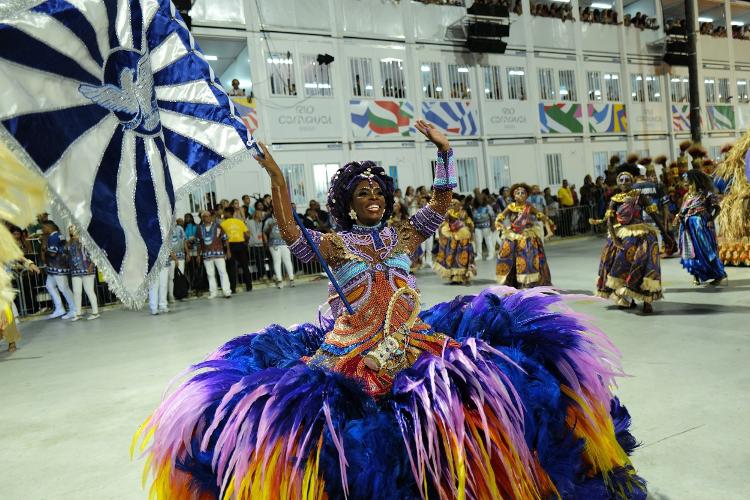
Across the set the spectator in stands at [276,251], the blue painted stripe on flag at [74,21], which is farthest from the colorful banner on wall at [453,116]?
the blue painted stripe on flag at [74,21]

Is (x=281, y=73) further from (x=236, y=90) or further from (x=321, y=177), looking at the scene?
(x=321, y=177)

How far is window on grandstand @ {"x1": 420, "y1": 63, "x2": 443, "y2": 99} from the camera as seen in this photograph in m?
20.1

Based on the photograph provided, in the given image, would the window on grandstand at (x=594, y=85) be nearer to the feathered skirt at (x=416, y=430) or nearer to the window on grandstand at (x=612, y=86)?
the window on grandstand at (x=612, y=86)

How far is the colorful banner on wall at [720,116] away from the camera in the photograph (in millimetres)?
27859

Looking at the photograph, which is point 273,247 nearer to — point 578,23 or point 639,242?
point 639,242

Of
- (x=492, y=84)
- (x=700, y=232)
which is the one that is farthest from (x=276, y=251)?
(x=492, y=84)

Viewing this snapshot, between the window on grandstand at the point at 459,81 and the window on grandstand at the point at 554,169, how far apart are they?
4.52 meters

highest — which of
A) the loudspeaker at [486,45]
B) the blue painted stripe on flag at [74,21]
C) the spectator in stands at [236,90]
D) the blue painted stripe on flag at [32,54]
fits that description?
the loudspeaker at [486,45]

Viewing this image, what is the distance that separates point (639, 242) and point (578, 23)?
760 inches

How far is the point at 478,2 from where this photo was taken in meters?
20.3

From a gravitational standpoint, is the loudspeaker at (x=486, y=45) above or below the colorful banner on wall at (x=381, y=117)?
above

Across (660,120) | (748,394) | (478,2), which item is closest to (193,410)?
(748,394)

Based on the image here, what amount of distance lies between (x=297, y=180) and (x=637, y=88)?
55.0ft

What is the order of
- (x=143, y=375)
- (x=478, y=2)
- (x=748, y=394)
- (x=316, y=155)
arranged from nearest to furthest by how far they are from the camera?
(x=748, y=394), (x=143, y=375), (x=316, y=155), (x=478, y=2)
